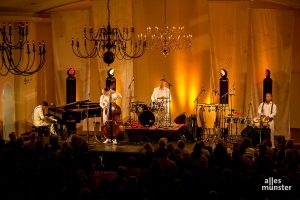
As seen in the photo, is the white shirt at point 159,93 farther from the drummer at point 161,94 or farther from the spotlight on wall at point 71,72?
the spotlight on wall at point 71,72

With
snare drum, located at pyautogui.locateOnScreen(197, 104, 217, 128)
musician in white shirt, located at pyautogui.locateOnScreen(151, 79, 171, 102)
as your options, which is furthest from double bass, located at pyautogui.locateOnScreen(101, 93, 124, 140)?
snare drum, located at pyautogui.locateOnScreen(197, 104, 217, 128)

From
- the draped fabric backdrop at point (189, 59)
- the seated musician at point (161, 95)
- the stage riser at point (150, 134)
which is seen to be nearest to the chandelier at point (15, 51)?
the draped fabric backdrop at point (189, 59)

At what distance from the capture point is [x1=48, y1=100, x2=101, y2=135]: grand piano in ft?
44.8

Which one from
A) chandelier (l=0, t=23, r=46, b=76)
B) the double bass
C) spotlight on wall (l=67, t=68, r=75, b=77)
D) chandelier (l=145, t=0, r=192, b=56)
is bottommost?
the double bass

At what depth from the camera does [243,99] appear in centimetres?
1568

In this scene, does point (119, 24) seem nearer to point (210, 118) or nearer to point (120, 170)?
point (210, 118)

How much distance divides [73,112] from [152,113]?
2120 mm

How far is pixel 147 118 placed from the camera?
550 inches

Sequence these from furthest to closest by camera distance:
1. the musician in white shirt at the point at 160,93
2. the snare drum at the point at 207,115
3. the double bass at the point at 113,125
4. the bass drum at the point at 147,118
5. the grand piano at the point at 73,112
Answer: the musician in white shirt at the point at 160,93, the snare drum at the point at 207,115, the bass drum at the point at 147,118, the grand piano at the point at 73,112, the double bass at the point at 113,125

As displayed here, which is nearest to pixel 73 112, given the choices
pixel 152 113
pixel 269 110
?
pixel 152 113

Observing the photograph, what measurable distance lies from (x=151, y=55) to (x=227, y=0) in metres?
3.05

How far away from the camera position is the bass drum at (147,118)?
13930 mm

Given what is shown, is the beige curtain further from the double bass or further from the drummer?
the double bass

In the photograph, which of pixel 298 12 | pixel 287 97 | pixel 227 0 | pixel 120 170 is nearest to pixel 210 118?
pixel 287 97
